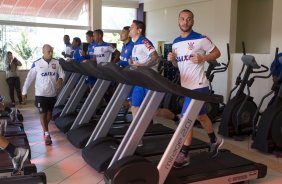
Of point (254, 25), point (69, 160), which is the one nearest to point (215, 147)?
point (69, 160)

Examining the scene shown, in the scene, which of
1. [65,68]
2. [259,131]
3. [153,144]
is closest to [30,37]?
[65,68]

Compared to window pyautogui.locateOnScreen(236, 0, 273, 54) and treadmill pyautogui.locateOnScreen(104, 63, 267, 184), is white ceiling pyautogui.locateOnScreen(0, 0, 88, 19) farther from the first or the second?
treadmill pyautogui.locateOnScreen(104, 63, 267, 184)

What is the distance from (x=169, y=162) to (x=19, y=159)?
1.45m

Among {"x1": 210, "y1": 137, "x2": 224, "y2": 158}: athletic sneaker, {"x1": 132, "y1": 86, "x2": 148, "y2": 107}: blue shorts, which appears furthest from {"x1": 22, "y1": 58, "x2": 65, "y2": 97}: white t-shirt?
{"x1": 210, "y1": 137, "x2": 224, "y2": 158}: athletic sneaker

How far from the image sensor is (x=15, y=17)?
28.3 ft

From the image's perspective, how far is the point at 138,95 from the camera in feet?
13.7

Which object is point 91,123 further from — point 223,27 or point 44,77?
point 223,27

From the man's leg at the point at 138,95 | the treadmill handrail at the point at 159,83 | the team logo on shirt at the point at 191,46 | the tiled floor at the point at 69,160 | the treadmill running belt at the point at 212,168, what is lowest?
the tiled floor at the point at 69,160

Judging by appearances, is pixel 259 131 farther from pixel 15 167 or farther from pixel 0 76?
pixel 0 76

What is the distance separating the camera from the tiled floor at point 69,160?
142 inches

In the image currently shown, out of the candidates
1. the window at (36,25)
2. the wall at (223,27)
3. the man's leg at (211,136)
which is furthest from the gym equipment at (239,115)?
the window at (36,25)

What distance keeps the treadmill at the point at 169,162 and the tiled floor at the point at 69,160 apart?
368 mm

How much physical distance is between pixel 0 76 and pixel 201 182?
6867 mm

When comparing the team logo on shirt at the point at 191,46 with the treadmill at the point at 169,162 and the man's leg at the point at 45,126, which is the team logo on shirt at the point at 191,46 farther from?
the man's leg at the point at 45,126
